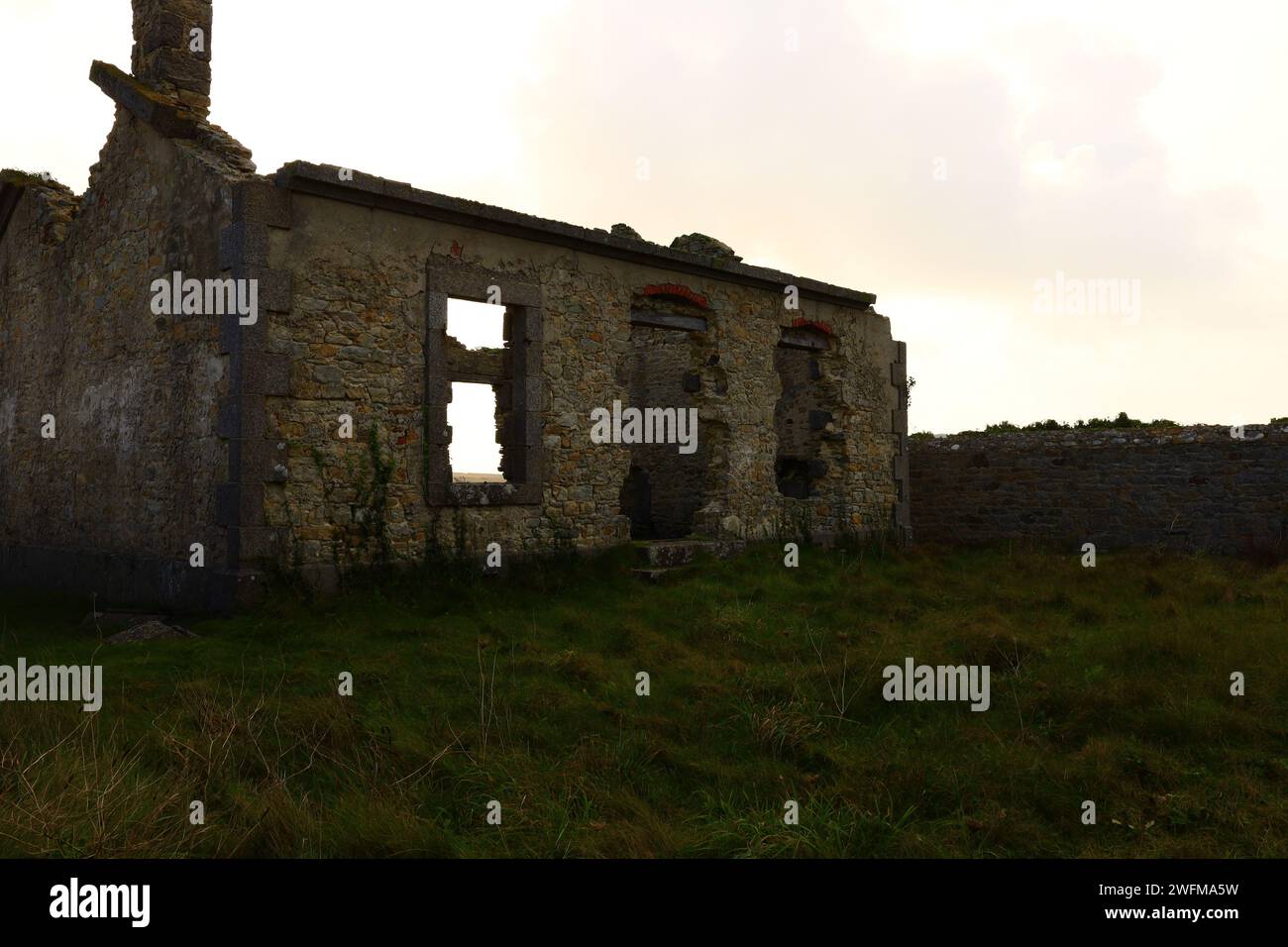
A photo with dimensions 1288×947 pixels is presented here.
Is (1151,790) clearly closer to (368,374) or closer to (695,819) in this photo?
(695,819)

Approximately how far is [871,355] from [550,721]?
10745mm

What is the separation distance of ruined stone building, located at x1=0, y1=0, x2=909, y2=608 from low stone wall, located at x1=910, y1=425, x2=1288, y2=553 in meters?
3.61

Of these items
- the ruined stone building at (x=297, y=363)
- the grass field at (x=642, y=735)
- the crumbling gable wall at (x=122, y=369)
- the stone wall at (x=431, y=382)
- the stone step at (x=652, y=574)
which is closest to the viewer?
the grass field at (x=642, y=735)

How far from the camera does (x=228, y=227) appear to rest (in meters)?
8.62

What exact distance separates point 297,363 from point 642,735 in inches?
197

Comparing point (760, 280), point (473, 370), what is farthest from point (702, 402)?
point (473, 370)

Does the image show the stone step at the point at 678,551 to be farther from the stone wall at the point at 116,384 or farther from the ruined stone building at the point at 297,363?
the stone wall at the point at 116,384

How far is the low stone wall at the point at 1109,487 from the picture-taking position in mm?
13945

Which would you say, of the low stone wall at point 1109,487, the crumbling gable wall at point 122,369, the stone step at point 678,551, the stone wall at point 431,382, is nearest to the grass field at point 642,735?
the stone wall at point 431,382

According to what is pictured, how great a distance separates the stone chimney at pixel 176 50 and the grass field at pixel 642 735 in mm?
5596

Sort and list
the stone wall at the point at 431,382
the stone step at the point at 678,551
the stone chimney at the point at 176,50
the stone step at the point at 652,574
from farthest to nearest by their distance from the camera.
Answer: the stone step at the point at 678,551
the stone step at the point at 652,574
the stone chimney at the point at 176,50
the stone wall at the point at 431,382

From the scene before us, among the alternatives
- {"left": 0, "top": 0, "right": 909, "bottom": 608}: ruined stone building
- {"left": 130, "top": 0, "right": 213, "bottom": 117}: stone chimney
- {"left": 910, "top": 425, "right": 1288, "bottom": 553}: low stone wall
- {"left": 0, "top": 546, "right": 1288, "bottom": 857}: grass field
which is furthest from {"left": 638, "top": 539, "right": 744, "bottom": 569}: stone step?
{"left": 130, "top": 0, "right": 213, "bottom": 117}: stone chimney

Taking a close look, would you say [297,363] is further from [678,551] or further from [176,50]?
[678,551]

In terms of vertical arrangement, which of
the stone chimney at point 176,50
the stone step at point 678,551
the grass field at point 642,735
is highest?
the stone chimney at point 176,50
